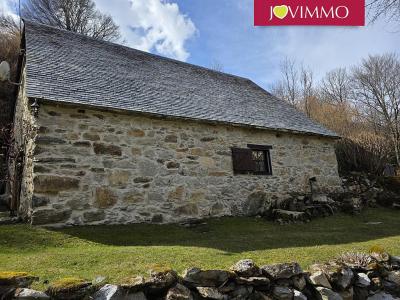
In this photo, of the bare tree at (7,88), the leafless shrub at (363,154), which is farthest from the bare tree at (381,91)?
the bare tree at (7,88)

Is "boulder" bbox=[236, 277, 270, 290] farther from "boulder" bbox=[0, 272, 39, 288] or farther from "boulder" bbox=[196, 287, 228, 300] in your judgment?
"boulder" bbox=[0, 272, 39, 288]

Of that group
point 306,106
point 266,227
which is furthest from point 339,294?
point 306,106

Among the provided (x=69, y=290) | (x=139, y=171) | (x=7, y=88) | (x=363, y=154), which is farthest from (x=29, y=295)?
(x=363, y=154)

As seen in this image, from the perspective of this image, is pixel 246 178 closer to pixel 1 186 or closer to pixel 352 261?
pixel 352 261

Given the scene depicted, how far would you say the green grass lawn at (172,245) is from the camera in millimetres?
4762

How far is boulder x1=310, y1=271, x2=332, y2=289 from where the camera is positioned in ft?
14.5

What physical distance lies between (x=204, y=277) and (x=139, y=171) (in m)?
4.81

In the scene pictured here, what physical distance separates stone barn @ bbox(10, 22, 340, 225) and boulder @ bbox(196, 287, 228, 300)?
436 cm

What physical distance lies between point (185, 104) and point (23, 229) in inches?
210

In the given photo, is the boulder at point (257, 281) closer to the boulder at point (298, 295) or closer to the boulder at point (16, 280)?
the boulder at point (298, 295)

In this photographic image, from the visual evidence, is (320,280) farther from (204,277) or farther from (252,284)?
(204,277)

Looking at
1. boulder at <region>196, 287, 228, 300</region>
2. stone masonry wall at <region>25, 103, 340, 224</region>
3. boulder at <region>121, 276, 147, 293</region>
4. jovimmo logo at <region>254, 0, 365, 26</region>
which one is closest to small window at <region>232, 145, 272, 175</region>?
stone masonry wall at <region>25, 103, 340, 224</region>

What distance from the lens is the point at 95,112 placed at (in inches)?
316

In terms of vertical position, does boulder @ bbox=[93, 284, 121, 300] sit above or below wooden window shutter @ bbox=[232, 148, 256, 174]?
below
